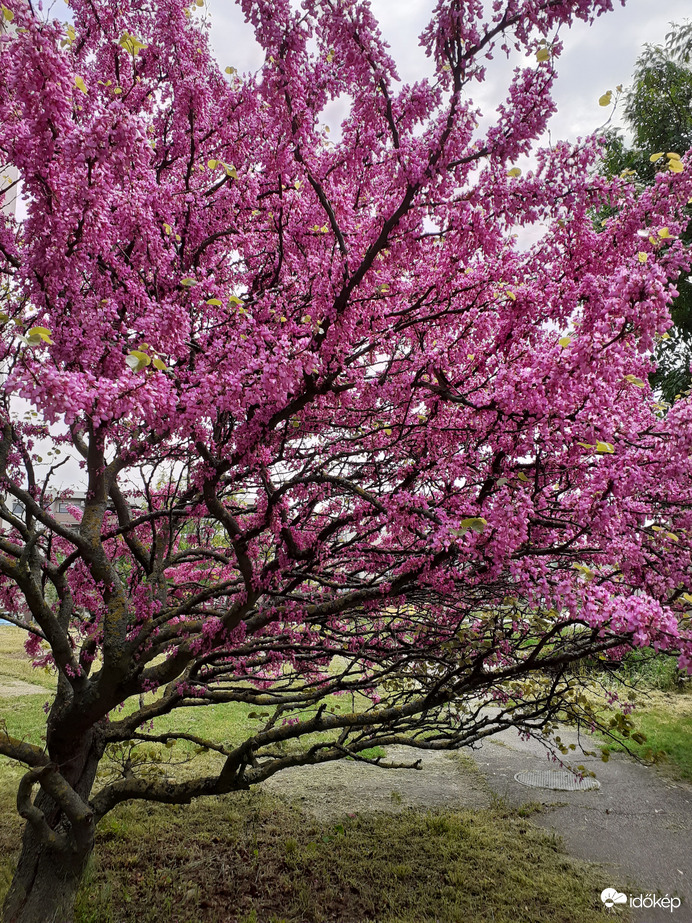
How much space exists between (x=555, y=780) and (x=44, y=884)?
8438 millimetres

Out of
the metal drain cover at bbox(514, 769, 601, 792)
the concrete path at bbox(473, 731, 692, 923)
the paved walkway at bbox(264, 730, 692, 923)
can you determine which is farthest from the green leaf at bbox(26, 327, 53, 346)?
the metal drain cover at bbox(514, 769, 601, 792)

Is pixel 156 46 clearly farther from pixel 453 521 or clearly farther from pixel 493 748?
pixel 493 748

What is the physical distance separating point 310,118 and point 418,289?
4.45 ft

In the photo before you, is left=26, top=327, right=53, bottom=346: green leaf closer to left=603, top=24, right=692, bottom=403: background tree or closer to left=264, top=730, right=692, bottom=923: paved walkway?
left=264, top=730, right=692, bottom=923: paved walkway

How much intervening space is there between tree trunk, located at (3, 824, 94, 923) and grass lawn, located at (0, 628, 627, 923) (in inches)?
18.9

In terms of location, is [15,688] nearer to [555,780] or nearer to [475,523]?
[555,780]

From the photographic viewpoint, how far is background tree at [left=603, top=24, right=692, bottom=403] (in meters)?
11.0

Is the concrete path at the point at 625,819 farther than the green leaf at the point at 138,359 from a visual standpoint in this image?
Yes

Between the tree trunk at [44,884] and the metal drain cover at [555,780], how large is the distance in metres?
7.64

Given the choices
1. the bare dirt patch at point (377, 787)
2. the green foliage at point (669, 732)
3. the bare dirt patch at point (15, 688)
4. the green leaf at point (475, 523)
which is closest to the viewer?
the green leaf at point (475, 523)

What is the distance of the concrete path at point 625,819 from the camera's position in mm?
6477

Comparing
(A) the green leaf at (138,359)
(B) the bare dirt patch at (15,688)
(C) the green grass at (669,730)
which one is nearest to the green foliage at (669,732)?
(C) the green grass at (669,730)

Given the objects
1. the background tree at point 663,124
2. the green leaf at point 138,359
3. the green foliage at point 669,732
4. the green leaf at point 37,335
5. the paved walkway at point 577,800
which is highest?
the background tree at point 663,124

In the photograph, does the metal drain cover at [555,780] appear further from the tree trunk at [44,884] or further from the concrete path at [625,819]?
the tree trunk at [44,884]
